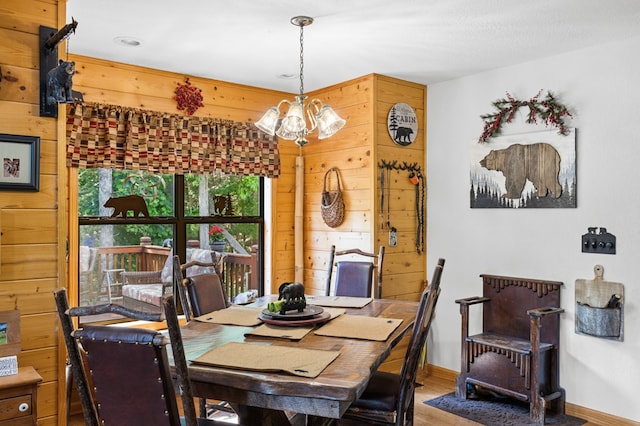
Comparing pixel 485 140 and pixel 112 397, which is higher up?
pixel 485 140

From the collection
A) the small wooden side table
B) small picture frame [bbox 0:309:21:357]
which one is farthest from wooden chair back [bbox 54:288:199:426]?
small picture frame [bbox 0:309:21:357]

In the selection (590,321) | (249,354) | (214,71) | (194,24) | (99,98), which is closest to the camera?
(249,354)

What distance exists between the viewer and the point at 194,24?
10.1ft

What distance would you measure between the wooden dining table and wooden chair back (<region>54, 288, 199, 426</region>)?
0.20 meters

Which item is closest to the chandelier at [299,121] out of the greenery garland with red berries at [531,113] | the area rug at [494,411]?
the greenery garland with red berries at [531,113]

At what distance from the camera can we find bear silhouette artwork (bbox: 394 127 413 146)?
14.2 ft

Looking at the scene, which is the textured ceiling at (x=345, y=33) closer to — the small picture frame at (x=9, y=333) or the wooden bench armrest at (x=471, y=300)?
the small picture frame at (x=9, y=333)

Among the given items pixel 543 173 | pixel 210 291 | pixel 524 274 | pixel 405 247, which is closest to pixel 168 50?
pixel 210 291

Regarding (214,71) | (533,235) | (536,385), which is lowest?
(536,385)

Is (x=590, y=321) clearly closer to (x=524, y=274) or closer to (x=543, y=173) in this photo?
(x=524, y=274)

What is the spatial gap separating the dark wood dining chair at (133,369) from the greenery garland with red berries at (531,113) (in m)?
3.12

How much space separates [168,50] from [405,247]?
7.82 ft

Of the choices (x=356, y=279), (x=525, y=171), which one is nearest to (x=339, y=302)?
(x=356, y=279)

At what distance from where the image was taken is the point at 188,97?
414 cm
